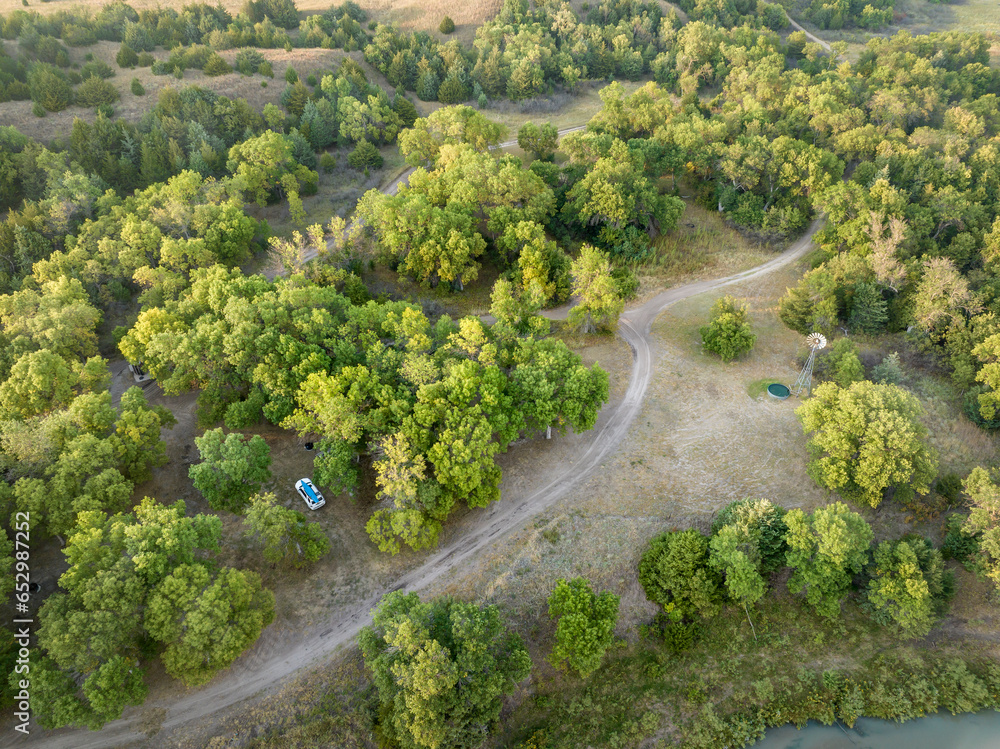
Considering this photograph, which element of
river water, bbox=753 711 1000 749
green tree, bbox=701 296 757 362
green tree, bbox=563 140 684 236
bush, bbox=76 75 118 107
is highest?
bush, bbox=76 75 118 107

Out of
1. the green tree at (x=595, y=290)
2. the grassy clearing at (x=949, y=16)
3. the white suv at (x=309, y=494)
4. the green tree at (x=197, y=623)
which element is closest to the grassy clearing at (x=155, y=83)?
the green tree at (x=595, y=290)

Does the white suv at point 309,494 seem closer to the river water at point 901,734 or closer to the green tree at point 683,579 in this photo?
the green tree at point 683,579

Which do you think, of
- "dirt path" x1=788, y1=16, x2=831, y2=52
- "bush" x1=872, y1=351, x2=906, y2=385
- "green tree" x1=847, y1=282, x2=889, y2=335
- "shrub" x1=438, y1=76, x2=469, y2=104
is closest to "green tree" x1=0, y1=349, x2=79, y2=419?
"bush" x1=872, y1=351, x2=906, y2=385

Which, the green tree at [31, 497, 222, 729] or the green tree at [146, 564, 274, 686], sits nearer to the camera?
the green tree at [31, 497, 222, 729]

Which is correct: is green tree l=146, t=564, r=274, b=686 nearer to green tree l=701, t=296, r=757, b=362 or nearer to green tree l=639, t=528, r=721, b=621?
green tree l=639, t=528, r=721, b=621

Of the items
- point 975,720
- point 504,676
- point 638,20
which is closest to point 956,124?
point 638,20

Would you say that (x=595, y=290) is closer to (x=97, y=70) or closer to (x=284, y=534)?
(x=284, y=534)

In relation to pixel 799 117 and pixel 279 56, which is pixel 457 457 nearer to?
pixel 799 117
